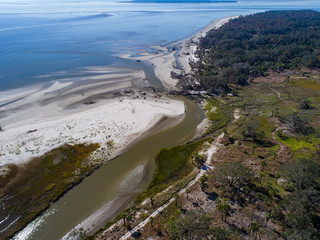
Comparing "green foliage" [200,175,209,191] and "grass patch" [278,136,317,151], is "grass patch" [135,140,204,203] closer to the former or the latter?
"green foliage" [200,175,209,191]

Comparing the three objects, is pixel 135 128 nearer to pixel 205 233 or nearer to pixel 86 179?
pixel 86 179

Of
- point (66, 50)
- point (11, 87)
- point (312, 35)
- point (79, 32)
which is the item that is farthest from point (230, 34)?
point (11, 87)

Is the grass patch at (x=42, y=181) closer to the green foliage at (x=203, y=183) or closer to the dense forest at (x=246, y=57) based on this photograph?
the green foliage at (x=203, y=183)

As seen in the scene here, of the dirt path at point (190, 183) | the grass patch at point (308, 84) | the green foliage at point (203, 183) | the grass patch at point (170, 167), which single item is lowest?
the grass patch at point (170, 167)

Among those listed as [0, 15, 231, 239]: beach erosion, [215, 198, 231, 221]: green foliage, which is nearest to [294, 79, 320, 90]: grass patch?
[0, 15, 231, 239]: beach erosion

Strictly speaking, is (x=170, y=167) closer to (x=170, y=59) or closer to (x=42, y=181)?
(x=42, y=181)

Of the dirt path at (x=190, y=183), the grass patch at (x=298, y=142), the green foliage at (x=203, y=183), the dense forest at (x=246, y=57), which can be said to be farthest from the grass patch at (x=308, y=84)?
the green foliage at (x=203, y=183)

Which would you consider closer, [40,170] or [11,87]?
[40,170]
